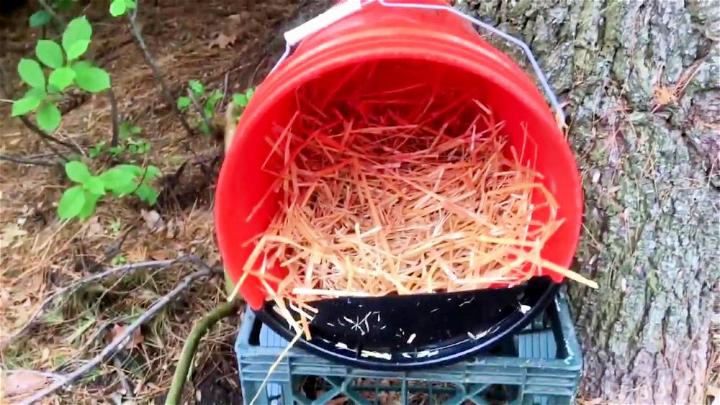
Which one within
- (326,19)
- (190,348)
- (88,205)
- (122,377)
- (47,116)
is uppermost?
(326,19)

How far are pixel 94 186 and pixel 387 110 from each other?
520 millimetres

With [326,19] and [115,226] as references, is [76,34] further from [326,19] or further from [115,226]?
[115,226]

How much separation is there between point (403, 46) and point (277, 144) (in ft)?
1.06

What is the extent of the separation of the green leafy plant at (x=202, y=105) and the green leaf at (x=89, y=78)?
472 mm

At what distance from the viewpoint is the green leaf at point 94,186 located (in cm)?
135

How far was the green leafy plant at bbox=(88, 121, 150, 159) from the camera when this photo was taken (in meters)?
1.84

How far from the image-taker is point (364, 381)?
4.85ft

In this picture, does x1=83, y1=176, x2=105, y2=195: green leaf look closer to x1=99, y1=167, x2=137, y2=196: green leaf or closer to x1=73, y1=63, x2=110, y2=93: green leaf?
x1=99, y1=167, x2=137, y2=196: green leaf

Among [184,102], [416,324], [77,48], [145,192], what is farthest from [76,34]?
[416,324]

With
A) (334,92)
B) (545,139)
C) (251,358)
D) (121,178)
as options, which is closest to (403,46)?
(545,139)

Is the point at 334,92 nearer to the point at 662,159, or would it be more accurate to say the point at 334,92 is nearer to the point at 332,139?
the point at 332,139

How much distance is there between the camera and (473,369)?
1.10m

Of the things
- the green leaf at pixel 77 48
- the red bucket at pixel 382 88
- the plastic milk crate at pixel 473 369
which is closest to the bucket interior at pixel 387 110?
the red bucket at pixel 382 88

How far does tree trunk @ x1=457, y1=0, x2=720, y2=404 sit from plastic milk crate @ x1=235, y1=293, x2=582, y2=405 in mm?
148
